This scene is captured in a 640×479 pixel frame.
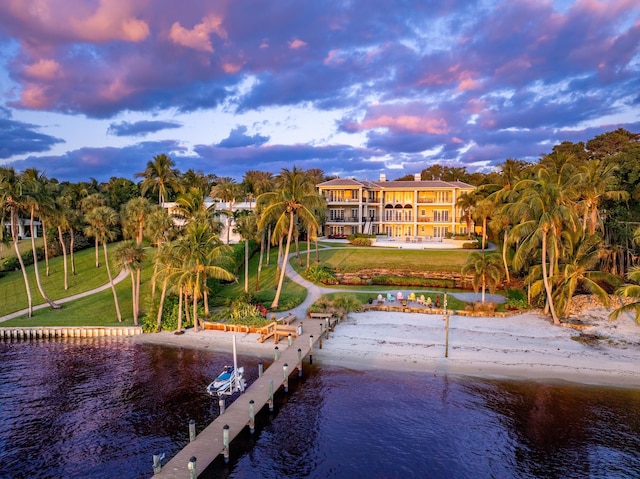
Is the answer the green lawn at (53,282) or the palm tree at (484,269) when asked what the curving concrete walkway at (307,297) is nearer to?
the green lawn at (53,282)

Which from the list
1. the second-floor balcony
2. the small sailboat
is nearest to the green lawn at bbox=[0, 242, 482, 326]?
the small sailboat

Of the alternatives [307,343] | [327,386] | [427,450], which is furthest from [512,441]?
[307,343]

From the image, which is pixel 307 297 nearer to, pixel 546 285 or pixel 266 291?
pixel 266 291

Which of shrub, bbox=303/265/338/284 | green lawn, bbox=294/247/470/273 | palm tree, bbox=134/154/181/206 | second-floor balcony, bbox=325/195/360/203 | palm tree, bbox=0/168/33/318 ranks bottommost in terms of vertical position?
shrub, bbox=303/265/338/284

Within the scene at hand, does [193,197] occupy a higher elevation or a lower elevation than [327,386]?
higher

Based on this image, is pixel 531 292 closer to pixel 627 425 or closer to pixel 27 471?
pixel 627 425

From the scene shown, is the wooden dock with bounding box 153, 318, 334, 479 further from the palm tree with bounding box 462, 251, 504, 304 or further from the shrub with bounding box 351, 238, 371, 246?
the shrub with bounding box 351, 238, 371, 246
